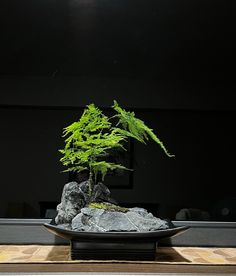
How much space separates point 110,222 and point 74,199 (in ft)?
0.53

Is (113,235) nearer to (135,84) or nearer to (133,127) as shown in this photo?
(133,127)

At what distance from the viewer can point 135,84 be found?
1.39m

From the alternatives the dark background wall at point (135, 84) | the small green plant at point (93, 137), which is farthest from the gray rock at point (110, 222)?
the dark background wall at point (135, 84)

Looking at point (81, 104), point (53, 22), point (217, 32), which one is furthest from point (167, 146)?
point (53, 22)

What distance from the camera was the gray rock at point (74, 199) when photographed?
1034mm

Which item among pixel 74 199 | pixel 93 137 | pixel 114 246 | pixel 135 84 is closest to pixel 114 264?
pixel 114 246

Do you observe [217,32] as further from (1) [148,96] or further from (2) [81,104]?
(2) [81,104]

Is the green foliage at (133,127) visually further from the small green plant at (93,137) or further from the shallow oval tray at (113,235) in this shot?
the shallow oval tray at (113,235)

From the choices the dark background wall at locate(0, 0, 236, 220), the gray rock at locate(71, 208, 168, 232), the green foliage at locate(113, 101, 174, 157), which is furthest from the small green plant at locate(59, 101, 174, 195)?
the dark background wall at locate(0, 0, 236, 220)

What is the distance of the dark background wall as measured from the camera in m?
1.34

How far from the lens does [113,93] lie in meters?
1.38

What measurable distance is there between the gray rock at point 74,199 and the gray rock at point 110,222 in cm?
7

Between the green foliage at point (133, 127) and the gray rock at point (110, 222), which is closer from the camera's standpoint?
the gray rock at point (110, 222)

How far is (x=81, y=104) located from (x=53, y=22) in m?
0.33
